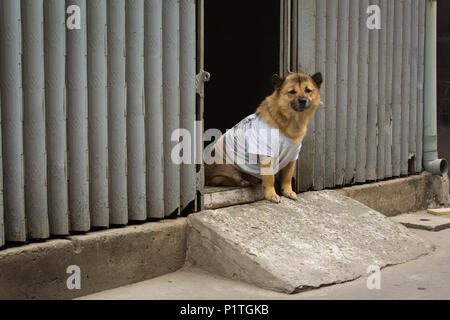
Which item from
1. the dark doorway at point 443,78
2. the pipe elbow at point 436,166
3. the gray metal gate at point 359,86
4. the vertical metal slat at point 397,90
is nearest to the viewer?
the gray metal gate at point 359,86

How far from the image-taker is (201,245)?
4.92m

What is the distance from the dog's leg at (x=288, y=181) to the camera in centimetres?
585

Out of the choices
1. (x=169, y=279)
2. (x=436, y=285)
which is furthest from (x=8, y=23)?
(x=436, y=285)

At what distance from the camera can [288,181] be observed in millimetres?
5918

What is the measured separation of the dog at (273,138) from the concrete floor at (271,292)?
3.95 ft

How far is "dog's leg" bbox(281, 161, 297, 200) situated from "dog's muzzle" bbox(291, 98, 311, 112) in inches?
24.0

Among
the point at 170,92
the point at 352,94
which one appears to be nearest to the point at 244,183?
the point at 170,92

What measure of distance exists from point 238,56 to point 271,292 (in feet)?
12.5

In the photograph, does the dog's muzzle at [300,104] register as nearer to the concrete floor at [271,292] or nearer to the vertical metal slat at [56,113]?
the concrete floor at [271,292]

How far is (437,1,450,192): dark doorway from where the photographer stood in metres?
9.82

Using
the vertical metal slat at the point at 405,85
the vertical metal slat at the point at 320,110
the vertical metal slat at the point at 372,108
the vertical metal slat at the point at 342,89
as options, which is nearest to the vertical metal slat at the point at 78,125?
the vertical metal slat at the point at 320,110

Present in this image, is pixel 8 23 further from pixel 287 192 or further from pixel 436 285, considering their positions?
pixel 436 285

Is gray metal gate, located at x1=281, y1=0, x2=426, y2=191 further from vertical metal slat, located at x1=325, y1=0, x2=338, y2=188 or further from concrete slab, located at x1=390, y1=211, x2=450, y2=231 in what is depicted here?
concrete slab, located at x1=390, y1=211, x2=450, y2=231

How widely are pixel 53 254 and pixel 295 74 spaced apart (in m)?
2.69
